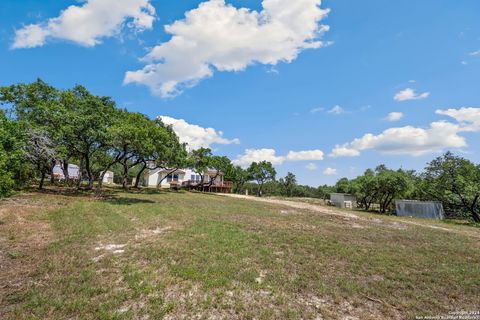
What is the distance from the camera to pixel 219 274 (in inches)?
211

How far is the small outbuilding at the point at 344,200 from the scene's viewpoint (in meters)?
31.7

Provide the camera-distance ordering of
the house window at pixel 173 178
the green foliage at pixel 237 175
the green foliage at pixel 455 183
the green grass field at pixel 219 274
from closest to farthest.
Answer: the green grass field at pixel 219 274 → the green foliage at pixel 455 183 → the green foliage at pixel 237 175 → the house window at pixel 173 178

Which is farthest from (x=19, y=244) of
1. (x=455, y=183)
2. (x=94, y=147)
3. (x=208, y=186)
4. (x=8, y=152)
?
(x=208, y=186)

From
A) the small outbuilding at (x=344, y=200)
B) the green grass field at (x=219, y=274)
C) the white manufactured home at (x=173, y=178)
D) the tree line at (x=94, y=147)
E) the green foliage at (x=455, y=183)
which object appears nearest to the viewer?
the green grass field at (x=219, y=274)

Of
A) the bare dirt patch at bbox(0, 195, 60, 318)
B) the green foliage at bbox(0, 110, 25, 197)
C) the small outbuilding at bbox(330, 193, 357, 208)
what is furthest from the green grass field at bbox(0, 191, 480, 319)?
the small outbuilding at bbox(330, 193, 357, 208)

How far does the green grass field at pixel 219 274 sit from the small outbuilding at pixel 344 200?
74.3ft

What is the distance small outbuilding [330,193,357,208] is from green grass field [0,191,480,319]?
2264 centimetres

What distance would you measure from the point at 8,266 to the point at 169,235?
4.00 m

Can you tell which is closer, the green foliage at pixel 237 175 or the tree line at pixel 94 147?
the tree line at pixel 94 147

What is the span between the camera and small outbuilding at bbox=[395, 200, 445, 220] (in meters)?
23.7

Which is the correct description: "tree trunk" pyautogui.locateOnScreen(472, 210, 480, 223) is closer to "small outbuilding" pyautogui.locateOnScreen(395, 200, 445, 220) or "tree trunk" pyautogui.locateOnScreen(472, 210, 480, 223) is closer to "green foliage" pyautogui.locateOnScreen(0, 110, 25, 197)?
"small outbuilding" pyautogui.locateOnScreen(395, 200, 445, 220)

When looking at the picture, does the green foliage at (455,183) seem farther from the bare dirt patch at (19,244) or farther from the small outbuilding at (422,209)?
the bare dirt patch at (19,244)

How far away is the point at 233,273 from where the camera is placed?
543cm

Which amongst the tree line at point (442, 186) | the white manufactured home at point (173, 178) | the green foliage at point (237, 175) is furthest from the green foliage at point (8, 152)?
the white manufactured home at point (173, 178)
